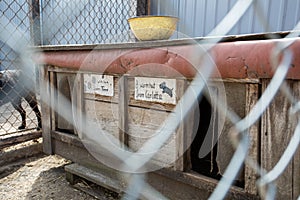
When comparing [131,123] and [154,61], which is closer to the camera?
[154,61]

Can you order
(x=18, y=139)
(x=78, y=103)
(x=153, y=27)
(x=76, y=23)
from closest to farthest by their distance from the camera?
(x=153, y=27) < (x=78, y=103) < (x=18, y=139) < (x=76, y=23)

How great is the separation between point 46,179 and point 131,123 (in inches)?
40.4

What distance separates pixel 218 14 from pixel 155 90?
1.47 meters

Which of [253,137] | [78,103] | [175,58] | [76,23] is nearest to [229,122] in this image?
[253,137]

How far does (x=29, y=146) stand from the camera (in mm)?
2467

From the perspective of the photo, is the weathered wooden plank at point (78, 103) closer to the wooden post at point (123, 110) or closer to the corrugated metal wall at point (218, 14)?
the wooden post at point (123, 110)

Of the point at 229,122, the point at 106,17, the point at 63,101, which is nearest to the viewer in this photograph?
the point at 229,122

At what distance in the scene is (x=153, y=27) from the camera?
157 centimetres

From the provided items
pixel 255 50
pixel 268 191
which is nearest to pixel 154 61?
pixel 255 50

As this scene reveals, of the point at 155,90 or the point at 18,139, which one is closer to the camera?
the point at 155,90

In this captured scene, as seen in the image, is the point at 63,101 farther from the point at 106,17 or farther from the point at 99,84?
the point at 106,17

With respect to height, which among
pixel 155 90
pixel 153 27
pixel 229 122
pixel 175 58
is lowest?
pixel 229 122

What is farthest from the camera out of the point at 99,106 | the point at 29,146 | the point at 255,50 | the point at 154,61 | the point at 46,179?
the point at 29,146

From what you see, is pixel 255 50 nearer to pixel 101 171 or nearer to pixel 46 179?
pixel 101 171
